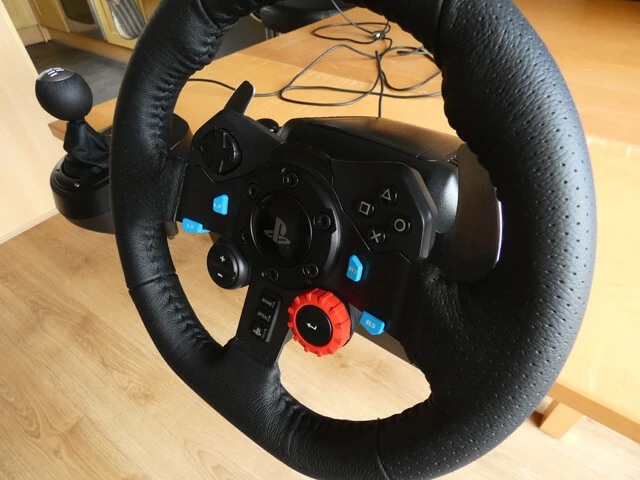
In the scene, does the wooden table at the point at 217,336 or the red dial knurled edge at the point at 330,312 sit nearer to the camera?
the red dial knurled edge at the point at 330,312

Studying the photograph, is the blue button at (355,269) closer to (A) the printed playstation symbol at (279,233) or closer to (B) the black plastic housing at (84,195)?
(A) the printed playstation symbol at (279,233)

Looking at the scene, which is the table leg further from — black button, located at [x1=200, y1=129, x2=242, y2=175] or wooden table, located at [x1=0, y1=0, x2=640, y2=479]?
black button, located at [x1=200, y1=129, x2=242, y2=175]

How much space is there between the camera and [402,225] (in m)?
0.29


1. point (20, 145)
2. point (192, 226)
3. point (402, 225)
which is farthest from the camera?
point (20, 145)

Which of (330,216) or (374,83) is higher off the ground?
(330,216)

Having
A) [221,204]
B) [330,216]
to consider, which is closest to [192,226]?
[221,204]

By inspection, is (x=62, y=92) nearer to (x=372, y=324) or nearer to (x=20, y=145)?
(x=372, y=324)

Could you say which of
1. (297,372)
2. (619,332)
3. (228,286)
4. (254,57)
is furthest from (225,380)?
(254,57)

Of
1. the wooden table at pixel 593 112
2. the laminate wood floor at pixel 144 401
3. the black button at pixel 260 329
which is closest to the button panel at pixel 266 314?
the black button at pixel 260 329

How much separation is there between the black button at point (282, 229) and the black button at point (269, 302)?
0.11ft

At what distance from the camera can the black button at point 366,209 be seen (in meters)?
0.30

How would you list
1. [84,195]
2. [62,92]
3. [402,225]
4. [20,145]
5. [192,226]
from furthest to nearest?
[20,145], [84,195], [62,92], [192,226], [402,225]

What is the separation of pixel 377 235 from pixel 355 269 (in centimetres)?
3

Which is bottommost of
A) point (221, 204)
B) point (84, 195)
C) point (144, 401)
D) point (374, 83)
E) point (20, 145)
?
point (144, 401)
